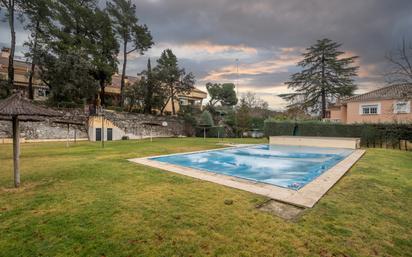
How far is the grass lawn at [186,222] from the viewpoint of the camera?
2.78m

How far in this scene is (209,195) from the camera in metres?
4.97

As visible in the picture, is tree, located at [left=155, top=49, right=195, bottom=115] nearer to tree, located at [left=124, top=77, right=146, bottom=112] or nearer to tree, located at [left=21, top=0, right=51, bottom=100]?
tree, located at [left=124, top=77, right=146, bottom=112]

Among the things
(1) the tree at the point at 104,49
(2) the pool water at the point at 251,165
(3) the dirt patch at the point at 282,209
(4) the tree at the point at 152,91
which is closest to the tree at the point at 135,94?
(4) the tree at the point at 152,91

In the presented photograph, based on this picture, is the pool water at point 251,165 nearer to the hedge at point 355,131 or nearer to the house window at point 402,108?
the hedge at point 355,131

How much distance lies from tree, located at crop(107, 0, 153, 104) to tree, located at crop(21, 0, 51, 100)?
22.3ft

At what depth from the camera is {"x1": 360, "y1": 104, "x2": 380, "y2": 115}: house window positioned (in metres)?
22.6

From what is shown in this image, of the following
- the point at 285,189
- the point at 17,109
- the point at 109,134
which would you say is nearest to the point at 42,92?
the point at 109,134

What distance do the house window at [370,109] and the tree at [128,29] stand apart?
28.0 meters

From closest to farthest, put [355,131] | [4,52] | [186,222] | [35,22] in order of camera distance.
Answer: [186,222], [355,131], [35,22], [4,52]

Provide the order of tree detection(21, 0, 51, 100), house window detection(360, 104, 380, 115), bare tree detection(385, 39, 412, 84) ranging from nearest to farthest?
1. bare tree detection(385, 39, 412, 84)
2. tree detection(21, 0, 51, 100)
3. house window detection(360, 104, 380, 115)

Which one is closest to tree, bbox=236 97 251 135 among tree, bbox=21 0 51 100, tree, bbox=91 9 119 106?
tree, bbox=91 9 119 106

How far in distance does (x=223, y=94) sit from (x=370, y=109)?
2359 centimetres

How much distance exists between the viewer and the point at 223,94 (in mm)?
40656

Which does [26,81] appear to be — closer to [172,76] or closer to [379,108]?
[172,76]
